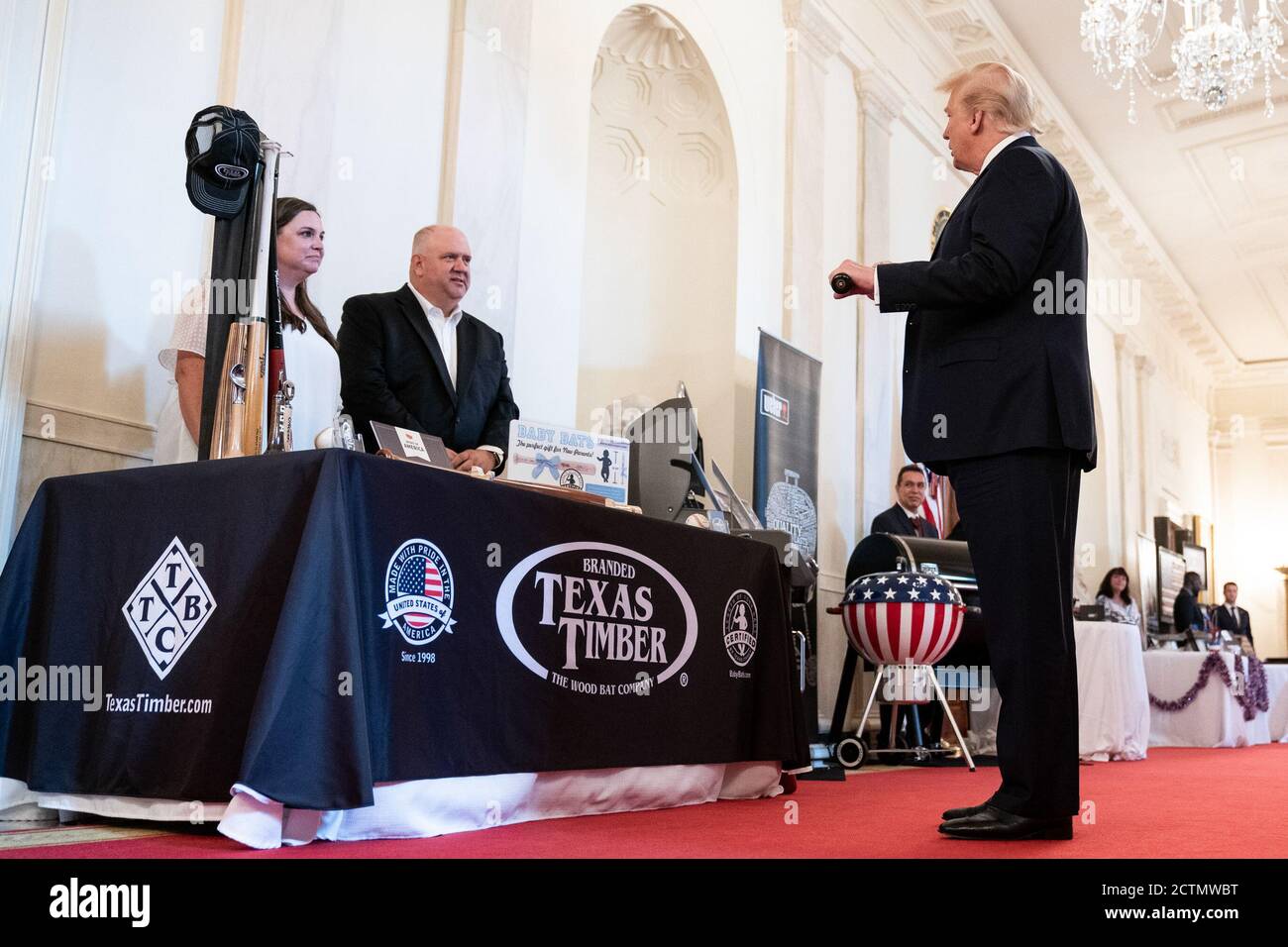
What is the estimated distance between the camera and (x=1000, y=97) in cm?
270

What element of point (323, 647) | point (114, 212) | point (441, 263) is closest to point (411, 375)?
point (441, 263)

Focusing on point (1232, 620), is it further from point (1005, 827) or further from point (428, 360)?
point (1005, 827)

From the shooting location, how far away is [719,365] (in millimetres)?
6895

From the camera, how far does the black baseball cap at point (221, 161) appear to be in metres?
2.73

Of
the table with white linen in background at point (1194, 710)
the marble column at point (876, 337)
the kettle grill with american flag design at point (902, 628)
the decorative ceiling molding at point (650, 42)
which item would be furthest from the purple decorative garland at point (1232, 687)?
the decorative ceiling molding at point (650, 42)

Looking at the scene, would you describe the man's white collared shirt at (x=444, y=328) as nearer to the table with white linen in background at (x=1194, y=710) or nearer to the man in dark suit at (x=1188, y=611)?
the table with white linen in background at (x=1194, y=710)

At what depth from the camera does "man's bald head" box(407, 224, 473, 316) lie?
12.1 feet

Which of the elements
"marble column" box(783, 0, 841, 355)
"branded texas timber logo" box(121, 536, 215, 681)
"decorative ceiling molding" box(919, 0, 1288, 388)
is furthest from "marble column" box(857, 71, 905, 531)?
"branded texas timber logo" box(121, 536, 215, 681)

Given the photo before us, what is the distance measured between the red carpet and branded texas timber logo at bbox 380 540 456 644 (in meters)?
0.41

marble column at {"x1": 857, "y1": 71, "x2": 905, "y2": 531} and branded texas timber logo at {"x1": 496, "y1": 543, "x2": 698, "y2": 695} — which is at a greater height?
marble column at {"x1": 857, "y1": 71, "x2": 905, "y2": 531}

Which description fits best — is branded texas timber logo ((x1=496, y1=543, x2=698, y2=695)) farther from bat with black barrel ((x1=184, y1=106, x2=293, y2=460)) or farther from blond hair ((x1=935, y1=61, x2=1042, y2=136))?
blond hair ((x1=935, y1=61, x2=1042, y2=136))

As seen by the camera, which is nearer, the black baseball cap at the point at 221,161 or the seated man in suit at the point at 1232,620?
the black baseball cap at the point at 221,161

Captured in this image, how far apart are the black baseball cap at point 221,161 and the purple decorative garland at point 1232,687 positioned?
7834mm
